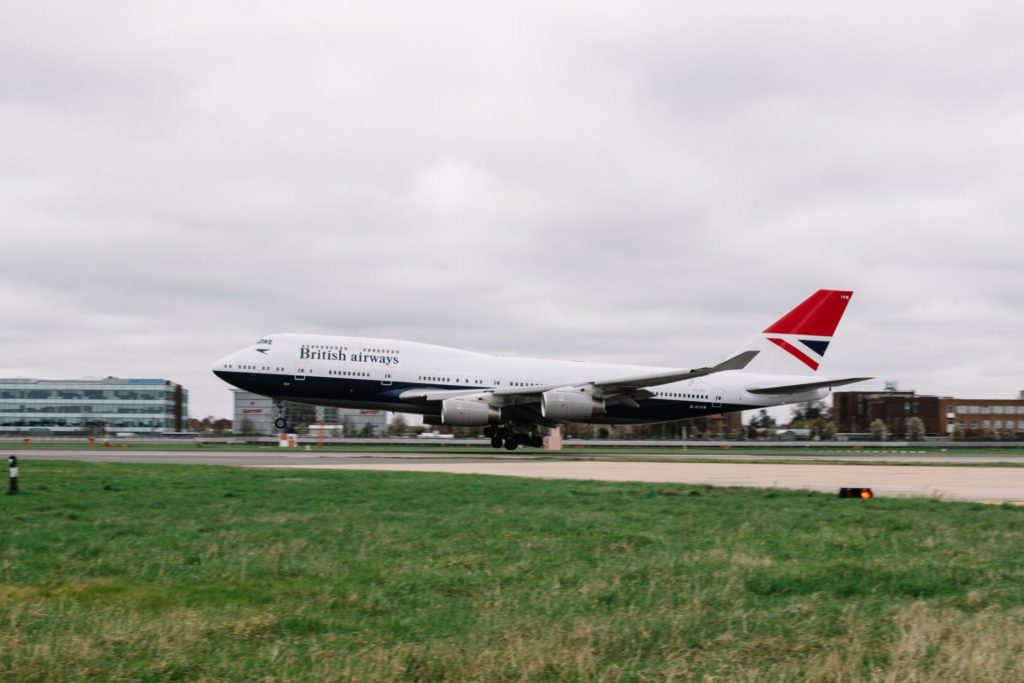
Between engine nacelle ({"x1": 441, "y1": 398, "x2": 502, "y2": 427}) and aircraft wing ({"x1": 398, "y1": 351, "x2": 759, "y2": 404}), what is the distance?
868 millimetres

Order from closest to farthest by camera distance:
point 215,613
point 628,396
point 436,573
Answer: point 215,613, point 436,573, point 628,396

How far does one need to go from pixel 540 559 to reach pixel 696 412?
39604 mm

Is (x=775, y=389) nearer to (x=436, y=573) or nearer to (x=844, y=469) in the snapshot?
(x=844, y=469)

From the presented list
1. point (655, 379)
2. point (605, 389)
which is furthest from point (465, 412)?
point (655, 379)

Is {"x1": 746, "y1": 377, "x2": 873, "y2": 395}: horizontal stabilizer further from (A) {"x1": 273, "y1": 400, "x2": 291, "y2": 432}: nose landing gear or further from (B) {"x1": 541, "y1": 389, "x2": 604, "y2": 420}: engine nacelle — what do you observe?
(A) {"x1": 273, "y1": 400, "x2": 291, "y2": 432}: nose landing gear

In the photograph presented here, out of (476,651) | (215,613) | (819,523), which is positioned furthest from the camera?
(819,523)

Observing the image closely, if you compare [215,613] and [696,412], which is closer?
[215,613]

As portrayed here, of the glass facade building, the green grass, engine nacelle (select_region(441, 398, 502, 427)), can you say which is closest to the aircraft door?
the green grass

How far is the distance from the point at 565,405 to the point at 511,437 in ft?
16.6

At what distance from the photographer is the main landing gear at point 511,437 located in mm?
44647

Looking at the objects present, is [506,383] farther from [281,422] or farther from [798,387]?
[798,387]

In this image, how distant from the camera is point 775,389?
154ft

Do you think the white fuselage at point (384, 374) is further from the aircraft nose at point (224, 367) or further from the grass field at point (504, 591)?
the grass field at point (504, 591)

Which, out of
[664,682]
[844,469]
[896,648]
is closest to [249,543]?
[664,682]
